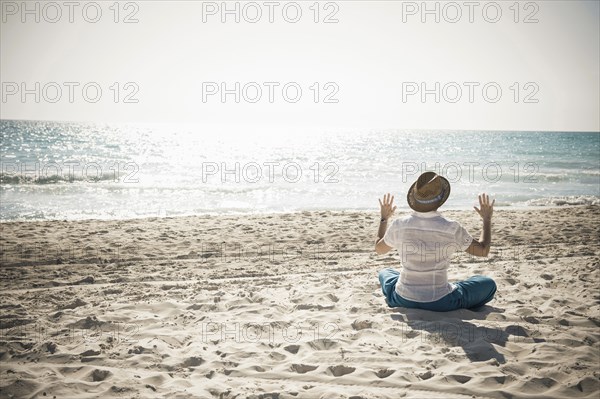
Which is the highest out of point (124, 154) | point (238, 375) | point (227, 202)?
point (124, 154)

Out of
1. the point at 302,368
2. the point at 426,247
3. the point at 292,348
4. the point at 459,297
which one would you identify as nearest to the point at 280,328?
the point at 292,348

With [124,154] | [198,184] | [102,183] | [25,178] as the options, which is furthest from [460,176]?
[124,154]

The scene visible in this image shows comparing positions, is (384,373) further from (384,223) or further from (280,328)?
(384,223)

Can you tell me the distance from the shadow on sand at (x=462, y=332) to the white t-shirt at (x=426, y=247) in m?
0.22

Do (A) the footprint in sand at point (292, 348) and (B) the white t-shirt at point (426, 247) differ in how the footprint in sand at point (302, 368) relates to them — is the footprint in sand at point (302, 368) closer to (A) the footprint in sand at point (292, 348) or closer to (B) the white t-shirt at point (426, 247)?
(A) the footprint in sand at point (292, 348)

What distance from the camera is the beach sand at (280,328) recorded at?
3324 mm

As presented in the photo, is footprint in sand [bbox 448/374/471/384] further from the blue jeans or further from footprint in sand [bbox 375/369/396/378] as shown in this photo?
the blue jeans

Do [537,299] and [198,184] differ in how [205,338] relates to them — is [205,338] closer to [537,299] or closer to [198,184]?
[537,299]

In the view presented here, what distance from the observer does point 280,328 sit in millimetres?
4371

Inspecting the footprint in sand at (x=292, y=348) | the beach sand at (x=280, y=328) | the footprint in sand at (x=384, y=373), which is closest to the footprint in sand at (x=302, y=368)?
the beach sand at (x=280, y=328)

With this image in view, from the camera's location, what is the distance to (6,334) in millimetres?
4277

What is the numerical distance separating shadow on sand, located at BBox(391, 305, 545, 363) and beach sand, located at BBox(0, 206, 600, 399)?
0.7 inches

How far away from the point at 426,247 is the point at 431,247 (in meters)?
0.05

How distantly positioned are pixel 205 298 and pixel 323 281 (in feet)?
5.50
